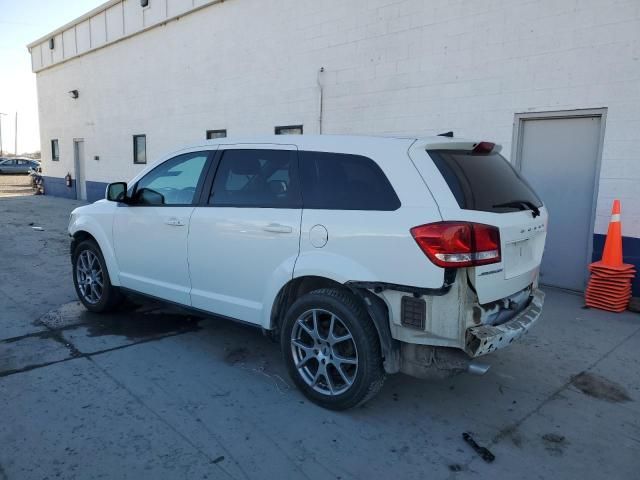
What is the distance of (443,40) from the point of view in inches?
298

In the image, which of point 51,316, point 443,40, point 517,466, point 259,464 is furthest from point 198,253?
point 443,40

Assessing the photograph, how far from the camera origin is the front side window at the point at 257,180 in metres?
3.62

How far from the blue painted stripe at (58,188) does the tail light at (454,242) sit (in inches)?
782

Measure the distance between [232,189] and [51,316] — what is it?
2777mm

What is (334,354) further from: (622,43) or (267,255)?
(622,43)

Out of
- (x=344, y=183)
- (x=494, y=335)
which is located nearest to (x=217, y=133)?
(x=344, y=183)

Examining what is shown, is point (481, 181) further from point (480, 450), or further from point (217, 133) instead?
point (217, 133)

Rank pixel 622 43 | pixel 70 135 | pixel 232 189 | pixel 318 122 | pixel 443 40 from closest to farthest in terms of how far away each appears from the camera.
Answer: pixel 232 189, pixel 622 43, pixel 443 40, pixel 318 122, pixel 70 135

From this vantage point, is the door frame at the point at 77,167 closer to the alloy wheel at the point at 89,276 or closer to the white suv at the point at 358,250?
the alloy wheel at the point at 89,276

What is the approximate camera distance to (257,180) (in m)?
3.84

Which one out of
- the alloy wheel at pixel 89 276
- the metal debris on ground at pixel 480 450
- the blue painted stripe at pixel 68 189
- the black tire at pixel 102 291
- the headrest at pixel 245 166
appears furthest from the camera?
the blue painted stripe at pixel 68 189

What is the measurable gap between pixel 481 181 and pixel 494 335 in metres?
0.99

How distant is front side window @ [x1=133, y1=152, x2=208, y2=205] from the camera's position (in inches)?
168

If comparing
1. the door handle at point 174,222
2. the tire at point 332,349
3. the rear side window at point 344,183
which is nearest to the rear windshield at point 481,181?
the rear side window at point 344,183
